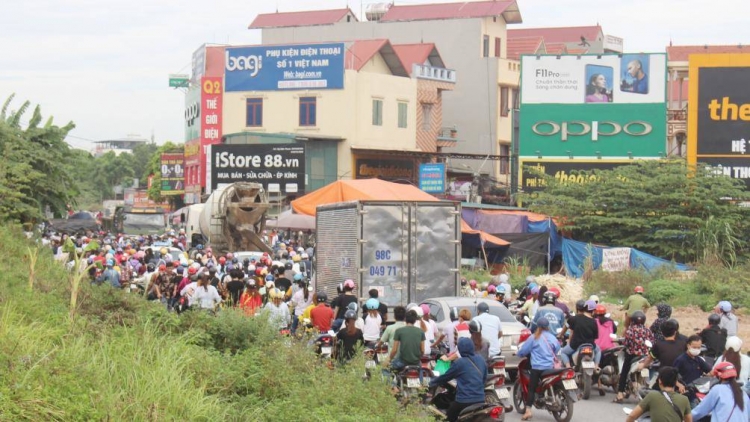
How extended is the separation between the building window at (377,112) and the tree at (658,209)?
21.0 m

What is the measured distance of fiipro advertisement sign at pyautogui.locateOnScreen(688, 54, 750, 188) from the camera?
43.6 m

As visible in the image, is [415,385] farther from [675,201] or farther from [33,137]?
[675,201]

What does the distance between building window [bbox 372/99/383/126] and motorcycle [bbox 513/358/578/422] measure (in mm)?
47723

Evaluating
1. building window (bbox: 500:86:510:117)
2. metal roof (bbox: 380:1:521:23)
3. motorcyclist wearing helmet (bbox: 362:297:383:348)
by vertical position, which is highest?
metal roof (bbox: 380:1:521:23)

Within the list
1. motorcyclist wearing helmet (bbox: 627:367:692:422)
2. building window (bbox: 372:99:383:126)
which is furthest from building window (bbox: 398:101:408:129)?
motorcyclist wearing helmet (bbox: 627:367:692:422)

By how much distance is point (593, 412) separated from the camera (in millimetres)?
15750

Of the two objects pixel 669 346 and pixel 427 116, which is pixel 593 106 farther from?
pixel 669 346

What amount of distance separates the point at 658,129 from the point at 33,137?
26150 millimetres

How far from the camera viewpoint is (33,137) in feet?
108

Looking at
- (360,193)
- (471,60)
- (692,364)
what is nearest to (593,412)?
(692,364)

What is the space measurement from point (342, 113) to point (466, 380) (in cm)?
4904

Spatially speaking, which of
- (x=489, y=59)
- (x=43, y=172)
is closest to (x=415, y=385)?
(x=43, y=172)

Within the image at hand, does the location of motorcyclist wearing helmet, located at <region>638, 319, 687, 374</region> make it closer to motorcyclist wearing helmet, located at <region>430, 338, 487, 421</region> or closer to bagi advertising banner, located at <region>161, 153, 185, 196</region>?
motorcyclist wearing helmet, located at <region>430, 338, 487, 421</region>

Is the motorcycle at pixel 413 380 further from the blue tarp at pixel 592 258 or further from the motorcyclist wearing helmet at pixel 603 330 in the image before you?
the blue tarp at pixel 592 258
